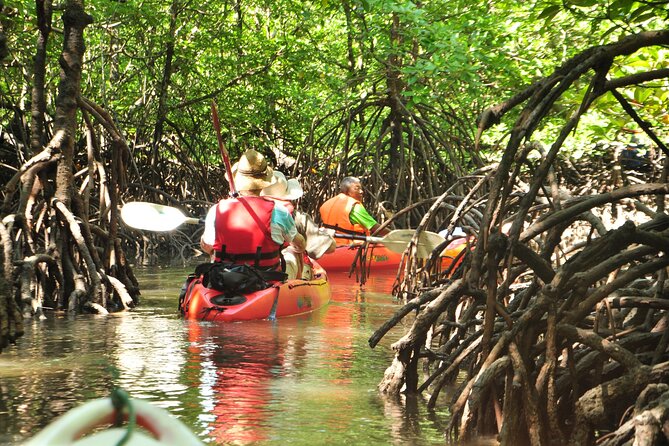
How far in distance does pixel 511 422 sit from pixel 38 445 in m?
2.48

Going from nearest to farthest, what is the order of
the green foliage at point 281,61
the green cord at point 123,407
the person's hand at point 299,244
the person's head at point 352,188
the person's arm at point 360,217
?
the green cord at point 123,407 < the person's hand at point 299,244 < the green foliage at point 281,61 < the person's arm at point 360,217 < the person's head at point 352,188

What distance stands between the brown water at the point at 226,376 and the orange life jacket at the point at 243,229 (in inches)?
22.2

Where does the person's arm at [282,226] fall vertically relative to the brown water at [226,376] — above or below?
above

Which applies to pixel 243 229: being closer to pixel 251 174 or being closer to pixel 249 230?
pixel 249 230

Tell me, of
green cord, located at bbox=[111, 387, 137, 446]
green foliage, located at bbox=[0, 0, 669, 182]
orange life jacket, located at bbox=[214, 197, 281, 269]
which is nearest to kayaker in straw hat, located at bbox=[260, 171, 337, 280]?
orange life jacket, located at bbox=[214, 197, 281, 269]

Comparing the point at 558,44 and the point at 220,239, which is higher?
the point at 558,44

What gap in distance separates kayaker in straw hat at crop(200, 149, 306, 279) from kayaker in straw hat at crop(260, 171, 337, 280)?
48 cm

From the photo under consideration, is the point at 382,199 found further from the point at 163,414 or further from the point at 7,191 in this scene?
the point at 163,414

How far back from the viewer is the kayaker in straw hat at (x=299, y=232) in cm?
884

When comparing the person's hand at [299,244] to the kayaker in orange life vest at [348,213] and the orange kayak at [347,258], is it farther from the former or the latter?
the orange kayak at [347,258]

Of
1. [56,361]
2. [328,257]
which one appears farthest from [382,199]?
[56,361]

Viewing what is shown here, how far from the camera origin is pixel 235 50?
51.0 ft

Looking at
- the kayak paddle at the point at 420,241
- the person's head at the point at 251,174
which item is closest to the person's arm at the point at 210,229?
the person's head at the point at 251,174

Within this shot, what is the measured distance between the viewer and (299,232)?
915cm
